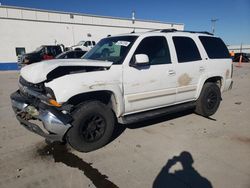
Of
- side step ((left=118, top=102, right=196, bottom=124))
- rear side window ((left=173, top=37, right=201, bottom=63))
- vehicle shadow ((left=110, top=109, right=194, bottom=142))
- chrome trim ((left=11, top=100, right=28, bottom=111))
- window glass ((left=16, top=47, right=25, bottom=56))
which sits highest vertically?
window glass ((left=16, top=47, right=25, bottom=56))

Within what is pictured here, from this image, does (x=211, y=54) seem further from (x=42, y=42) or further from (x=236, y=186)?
(x=42, y=42)

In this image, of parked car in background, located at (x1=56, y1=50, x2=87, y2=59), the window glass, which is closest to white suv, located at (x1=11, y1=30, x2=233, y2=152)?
parked car in background, located at (x1=56, y1=50, x2=87, y2=59)

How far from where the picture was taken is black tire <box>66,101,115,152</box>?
3301 mm

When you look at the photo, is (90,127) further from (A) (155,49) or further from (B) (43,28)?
(B) (43,28)

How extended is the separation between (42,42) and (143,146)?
24.8 metres

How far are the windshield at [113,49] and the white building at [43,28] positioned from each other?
2257 centimetres

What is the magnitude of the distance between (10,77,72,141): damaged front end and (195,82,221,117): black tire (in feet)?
11.0

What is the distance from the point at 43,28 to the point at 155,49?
24.3 m

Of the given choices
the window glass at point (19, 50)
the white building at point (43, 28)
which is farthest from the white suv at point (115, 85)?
the window glass at point (19, 50)

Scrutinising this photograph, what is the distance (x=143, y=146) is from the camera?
3814 mm

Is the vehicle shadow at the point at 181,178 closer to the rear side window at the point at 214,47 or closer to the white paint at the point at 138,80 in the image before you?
the white paint at the point at 138,80

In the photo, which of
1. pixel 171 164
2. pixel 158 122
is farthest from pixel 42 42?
pixel 171 164

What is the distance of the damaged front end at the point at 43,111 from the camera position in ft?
9.99

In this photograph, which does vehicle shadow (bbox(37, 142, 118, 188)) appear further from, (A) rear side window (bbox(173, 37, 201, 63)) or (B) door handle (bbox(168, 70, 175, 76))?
(A) rear side window (bbox(173, 37, 201, 63))
